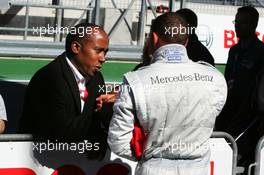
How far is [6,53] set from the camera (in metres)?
15.3

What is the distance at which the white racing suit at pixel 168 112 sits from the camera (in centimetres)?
416

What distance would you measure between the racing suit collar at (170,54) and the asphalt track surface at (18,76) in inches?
200

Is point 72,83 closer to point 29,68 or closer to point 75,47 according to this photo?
point 75,47

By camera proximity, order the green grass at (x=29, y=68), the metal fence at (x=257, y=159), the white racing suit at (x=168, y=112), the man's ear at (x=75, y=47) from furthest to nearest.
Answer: the green grass at (x=29, y=68) < the metal fence at (x=257, y=159) < the man's ear at (x=75, y=47) < the white racing suit at (x=168, y=112)

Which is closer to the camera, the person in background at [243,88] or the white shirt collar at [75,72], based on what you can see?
the white shirt collar at [75,72]

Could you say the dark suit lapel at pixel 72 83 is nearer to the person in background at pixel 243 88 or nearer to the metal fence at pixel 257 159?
the metal fence at pixel 257 159

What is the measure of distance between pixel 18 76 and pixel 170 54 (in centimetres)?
924

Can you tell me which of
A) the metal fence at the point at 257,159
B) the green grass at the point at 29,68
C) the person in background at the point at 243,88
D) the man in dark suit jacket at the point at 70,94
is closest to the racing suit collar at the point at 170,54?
the man in dark suit jacket at the point at 70,94

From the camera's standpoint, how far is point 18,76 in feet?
43.1

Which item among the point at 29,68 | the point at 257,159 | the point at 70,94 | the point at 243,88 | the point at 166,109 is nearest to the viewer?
the point at 166,109

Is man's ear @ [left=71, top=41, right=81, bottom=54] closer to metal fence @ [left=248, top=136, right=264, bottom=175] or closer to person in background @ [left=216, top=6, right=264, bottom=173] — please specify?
metal fence @ [left=248, top=136, right=264, bottom=175]

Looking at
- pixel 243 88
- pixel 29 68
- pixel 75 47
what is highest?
pixel 75 47

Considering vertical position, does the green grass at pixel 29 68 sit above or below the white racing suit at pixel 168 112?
below

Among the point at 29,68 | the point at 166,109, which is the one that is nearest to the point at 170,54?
the point at 166,109
